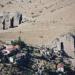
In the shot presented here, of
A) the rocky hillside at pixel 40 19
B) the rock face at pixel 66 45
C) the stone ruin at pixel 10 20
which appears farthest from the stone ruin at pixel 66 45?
the stone ruin at pixel 10 20

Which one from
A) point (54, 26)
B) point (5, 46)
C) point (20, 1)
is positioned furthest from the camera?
point (20, 1)

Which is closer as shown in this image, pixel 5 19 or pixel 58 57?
pixel 58 57

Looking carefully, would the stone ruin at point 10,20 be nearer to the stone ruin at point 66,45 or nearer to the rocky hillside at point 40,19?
the rocky hillside at point 40,19

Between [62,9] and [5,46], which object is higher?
[62,9]

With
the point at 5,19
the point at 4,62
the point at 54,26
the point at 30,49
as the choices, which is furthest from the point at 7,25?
the point at 4,62

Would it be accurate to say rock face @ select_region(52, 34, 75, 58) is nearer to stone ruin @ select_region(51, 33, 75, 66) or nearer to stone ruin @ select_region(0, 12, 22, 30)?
stone ruin @ select_region(51, 33, 75, 66)

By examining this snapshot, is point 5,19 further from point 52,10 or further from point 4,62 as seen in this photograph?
point 4,62

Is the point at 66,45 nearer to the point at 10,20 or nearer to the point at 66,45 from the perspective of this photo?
the point at 66,45
